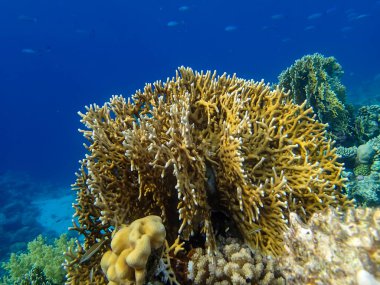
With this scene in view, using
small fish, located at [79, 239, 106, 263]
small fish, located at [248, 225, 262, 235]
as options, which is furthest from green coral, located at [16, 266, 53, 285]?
small fish, located at [248, 225, 262, 235]

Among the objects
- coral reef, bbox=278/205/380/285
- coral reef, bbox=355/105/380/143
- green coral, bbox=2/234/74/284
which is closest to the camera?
coral reef, bbox=278/205/380/285

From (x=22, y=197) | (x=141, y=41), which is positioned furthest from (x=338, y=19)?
(x=22, y=197)

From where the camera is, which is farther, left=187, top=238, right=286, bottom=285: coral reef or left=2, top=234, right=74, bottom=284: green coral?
left=2, top=234, right=74, bottom=284: green coral

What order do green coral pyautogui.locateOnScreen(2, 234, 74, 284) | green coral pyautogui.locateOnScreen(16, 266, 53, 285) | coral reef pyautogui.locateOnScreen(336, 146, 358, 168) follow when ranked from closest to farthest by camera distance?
green coral pyautogui.locateOnScreen(16, 266, 53, 285), green coral pyautogui.locateOnScreen(2, 234, 74, 284), coral reef pyautogui.locateOnScreen(336, 146, 358, 168)

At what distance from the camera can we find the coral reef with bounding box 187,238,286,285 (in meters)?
2.90

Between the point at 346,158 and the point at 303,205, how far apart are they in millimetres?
4902

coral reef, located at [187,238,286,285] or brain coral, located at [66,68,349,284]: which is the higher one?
brain coral, located at [66,68,349,284]

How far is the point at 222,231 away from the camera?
3.81 m

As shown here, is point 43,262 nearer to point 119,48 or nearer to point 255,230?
point 255,230

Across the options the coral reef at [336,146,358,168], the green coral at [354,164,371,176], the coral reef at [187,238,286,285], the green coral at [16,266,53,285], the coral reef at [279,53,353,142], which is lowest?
the coral reef at [187,238,286,285]

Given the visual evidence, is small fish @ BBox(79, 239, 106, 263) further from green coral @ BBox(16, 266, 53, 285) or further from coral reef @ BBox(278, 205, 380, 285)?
green coral @ BBox(16, 266, 53, 285)

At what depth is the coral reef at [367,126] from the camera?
8.53 m

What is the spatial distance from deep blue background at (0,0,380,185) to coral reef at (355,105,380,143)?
72.9 m

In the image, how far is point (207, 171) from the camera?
366cm
